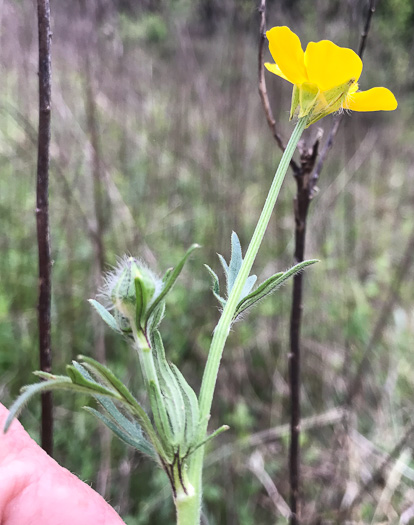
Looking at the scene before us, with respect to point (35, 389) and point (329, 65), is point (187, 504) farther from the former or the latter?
point (329, 65)

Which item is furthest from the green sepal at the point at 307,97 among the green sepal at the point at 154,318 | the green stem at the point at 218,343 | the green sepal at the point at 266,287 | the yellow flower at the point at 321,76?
the green sepal at the point at 154,318

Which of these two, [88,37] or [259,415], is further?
[259,415]

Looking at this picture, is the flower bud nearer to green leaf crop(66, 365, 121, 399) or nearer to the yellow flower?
green leaf crop(66, 365, 121, 399)

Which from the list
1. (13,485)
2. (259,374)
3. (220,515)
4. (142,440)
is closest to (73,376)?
(142,440)

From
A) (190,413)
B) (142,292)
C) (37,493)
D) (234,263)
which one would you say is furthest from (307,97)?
(37,493)

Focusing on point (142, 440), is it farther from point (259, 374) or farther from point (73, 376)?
point (259, 374)

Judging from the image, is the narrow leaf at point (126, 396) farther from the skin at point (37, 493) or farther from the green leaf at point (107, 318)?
the skin at point (37, 493)
